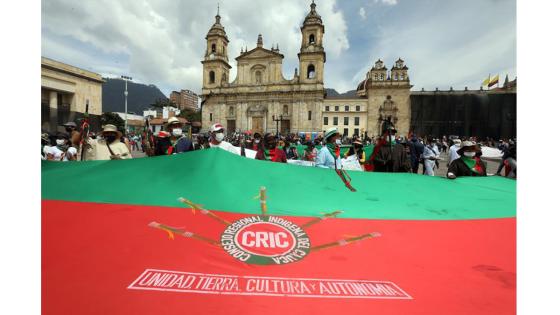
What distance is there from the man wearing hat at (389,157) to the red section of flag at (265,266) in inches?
82.9

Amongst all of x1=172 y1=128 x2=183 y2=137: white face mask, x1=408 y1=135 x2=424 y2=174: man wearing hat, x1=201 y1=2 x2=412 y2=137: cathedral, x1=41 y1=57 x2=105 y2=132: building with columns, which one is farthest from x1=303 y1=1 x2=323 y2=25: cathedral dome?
x1=172 y1=128 x2=183 y2=137: white face mask

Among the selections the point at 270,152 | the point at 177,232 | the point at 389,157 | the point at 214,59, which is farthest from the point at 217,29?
the point at 177,232

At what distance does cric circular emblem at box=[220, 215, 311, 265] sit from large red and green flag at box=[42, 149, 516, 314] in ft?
0.04

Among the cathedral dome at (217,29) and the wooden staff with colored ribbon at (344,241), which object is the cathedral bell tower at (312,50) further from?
the wooden staff with colored ribbon at (344,241)

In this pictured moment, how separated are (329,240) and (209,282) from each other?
95cm

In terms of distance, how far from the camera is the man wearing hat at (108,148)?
4180 mm

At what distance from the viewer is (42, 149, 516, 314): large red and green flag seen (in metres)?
1.37

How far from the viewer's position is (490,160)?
1727cm

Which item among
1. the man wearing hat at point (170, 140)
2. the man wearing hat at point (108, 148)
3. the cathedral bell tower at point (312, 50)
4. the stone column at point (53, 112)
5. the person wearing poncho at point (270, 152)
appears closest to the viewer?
the man wearing hat at point (108, 148)

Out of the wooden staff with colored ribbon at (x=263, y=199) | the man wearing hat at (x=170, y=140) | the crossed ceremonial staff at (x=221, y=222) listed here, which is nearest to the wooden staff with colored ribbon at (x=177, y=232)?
the crossed ceremonial staff at (x=221, y=222)

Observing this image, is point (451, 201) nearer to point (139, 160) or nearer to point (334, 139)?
point (334, 139)

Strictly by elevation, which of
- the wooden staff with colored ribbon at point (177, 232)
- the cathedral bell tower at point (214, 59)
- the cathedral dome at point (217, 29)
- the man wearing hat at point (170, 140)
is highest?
the cathedral dome at point (217, 29)

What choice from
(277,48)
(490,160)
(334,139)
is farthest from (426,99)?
(334,139)

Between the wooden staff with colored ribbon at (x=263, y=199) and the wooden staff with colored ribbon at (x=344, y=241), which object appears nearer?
the wooden staff with colored ribbon at (x=344, y=241)
